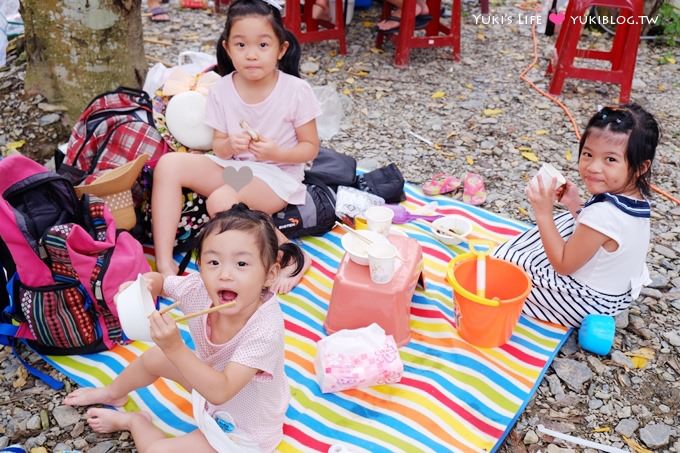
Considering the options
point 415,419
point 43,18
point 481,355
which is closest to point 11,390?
point 415,419

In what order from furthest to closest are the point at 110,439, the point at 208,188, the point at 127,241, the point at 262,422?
the point at 208,188, the point at 127,241, the point at 110,439, the point at 262,422

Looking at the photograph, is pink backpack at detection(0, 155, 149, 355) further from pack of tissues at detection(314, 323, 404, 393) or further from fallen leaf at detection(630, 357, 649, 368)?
fallen leaf at detection(630, 357, 649, 368)

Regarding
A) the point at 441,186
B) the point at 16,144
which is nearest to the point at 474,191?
the point at 441,186

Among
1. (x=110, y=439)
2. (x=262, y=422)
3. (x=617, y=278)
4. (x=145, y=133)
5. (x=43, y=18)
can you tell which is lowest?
(x=110, y=439)

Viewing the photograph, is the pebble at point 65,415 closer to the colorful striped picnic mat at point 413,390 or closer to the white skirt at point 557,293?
the colorful striped picnic mat at point 413,390

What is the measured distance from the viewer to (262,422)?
6.64 feet

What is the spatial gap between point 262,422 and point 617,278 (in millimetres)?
1564

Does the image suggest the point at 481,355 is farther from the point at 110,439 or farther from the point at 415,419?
the point at 110,439

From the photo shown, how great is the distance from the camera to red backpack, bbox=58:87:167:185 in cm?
Result: 295

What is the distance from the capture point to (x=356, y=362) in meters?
2.37

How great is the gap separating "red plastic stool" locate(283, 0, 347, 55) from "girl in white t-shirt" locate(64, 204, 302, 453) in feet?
11.8

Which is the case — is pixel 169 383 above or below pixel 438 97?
below

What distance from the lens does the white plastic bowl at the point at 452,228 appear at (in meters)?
3.21

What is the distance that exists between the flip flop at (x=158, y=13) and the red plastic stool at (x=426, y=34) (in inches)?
88.3
